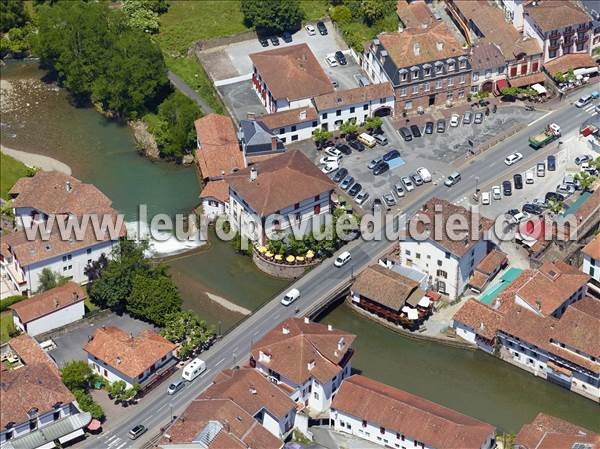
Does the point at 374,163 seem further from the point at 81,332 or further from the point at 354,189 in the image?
the point at 81,332

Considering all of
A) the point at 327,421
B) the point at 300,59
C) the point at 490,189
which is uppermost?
the point at 300,59

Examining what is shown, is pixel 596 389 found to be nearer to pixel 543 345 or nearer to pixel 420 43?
pixel 543 345

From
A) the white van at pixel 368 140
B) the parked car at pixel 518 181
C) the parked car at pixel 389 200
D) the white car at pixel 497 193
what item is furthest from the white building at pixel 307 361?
the white van at pixel 368 140

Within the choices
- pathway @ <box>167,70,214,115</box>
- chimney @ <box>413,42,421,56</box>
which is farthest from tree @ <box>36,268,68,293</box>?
chimney @ <box>413,42,421,56</box>

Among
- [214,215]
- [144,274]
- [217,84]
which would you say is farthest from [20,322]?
[217,84]

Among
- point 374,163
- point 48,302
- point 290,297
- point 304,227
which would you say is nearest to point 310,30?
point 374,163

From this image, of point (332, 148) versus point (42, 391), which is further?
point (332, 148)
